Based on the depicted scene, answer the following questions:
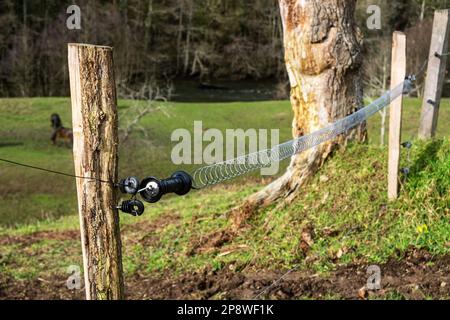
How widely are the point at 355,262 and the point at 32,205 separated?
427 inches

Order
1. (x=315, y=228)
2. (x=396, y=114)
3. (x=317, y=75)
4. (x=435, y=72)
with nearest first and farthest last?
(x=396, y=114)
(x=315, y=228)
(x=435, y=72)
(x=317, y=75)

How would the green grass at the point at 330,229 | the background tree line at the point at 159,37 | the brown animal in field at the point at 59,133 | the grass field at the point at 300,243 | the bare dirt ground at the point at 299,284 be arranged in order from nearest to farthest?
the bare dirt ground at the point at 299,284, the grass field at the point at 300,243, the green grass at the point at 330,229, the brown animal in field at the point at 59,133, the background tree line at the point at 159,37

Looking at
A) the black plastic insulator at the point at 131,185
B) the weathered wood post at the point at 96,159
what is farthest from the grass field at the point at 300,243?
the black plastic insulator at the point at 131,185

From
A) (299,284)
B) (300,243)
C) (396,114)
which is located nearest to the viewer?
(299,284)

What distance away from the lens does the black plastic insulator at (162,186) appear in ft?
11.6

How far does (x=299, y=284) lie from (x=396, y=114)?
2035 millimetres

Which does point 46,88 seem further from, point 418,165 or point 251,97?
point 418,165

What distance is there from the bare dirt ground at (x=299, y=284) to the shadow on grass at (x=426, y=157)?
120 centimetres

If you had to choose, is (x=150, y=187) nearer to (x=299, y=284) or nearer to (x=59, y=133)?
(x=299, y=284)

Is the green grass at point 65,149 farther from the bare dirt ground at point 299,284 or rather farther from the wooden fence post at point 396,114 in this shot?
the wooden fence post at point 396,114

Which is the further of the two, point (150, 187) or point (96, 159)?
point (96, 159)

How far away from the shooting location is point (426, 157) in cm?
657

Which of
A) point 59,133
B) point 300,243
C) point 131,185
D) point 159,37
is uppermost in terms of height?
point 159,37

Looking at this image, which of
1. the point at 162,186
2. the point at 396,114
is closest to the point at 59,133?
the point at 396,114
